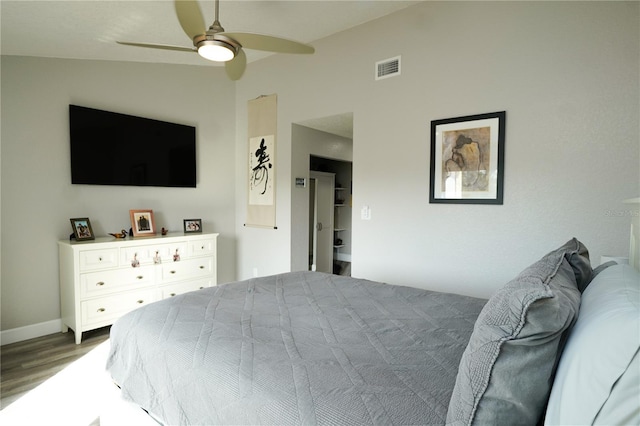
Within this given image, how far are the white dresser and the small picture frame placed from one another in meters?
0.21

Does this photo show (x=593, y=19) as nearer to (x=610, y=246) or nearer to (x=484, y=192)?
(x=484, y=192)

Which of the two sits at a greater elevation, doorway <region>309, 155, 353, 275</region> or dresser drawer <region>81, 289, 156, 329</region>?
doorway <region>309, 155, 353, 275</region>

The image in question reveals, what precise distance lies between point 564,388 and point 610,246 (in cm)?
207

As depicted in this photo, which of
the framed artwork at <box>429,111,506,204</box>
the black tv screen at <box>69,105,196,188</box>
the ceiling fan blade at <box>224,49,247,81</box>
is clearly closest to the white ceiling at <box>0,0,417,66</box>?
the black tv screen at <box>69,105,196,188</box>

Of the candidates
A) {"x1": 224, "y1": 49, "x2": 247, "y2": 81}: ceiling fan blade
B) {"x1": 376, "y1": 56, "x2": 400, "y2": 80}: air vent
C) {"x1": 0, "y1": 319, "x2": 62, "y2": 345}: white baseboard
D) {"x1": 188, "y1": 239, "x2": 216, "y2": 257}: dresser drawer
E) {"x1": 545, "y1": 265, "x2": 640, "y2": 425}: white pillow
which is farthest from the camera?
{"x1": 188, "y1": 239, "x2": 216, "y2": 257}: dresser drawer

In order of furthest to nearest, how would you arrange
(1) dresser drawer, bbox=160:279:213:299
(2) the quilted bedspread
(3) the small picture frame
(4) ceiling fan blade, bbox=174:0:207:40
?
(3) the small picture frame → (1) dresser drawer, bbox=160:279:213:299 → (4) ceiling fan blade, bbox=174:0:207:40 → (2) the quilted bedspread

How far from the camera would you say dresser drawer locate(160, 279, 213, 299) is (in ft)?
11.9

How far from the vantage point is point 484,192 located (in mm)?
2627

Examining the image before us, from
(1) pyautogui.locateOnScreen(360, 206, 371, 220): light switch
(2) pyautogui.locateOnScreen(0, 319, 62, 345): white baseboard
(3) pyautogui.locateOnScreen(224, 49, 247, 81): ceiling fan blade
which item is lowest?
(2) pyautogui.locateOnScreen(0, 319, 62, 345): white baseboard

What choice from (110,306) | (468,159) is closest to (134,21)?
(110,306)

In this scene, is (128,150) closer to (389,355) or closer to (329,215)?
(329,215)

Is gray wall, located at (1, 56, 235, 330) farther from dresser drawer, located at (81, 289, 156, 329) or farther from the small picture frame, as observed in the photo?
dresser drawer, located at (81, 289, 156, 329)

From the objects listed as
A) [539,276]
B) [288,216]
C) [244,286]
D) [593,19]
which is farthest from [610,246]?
[288,216]

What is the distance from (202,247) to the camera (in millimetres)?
3988
